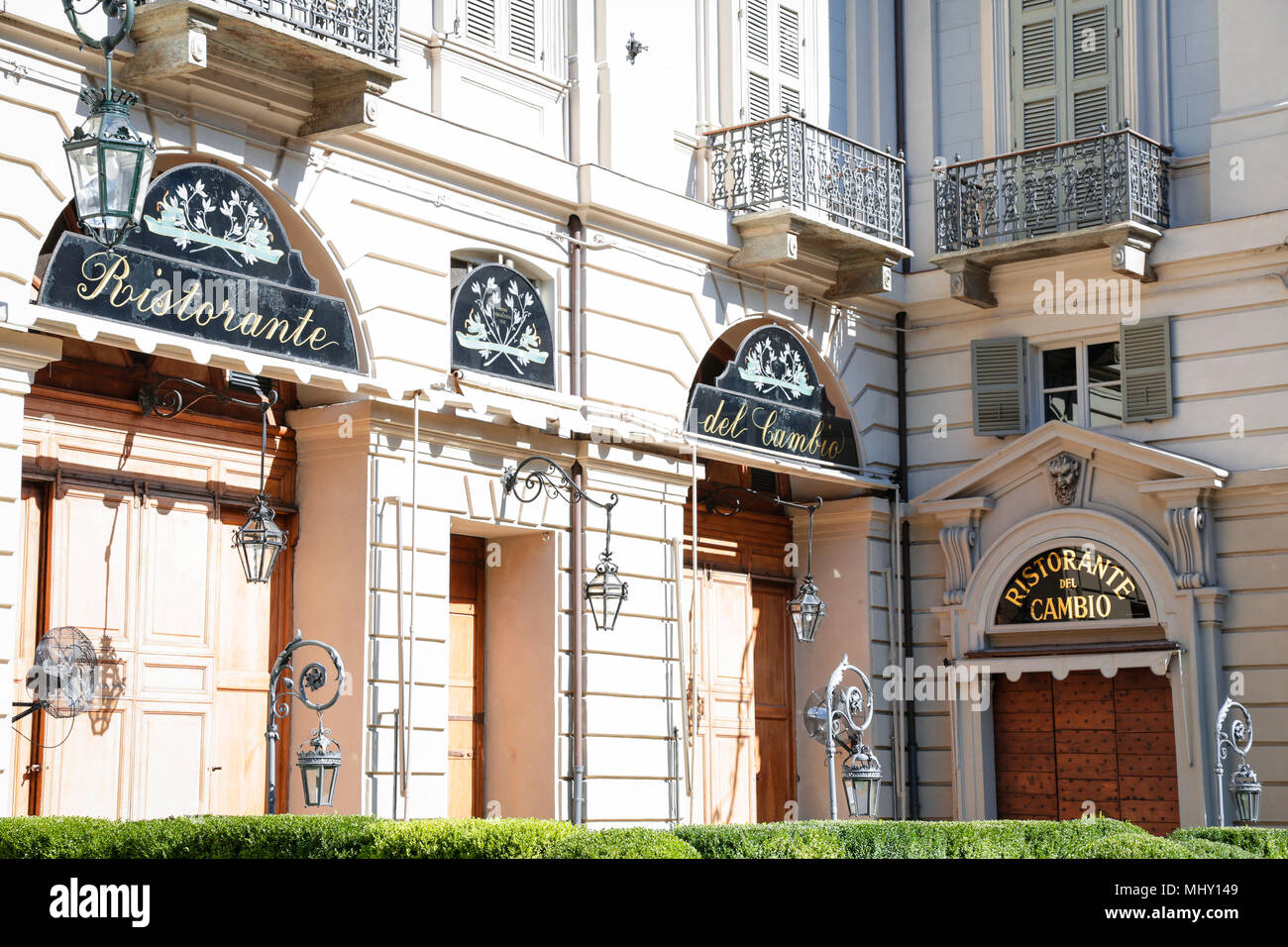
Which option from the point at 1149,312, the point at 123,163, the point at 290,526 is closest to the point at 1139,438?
the point at 1149,312

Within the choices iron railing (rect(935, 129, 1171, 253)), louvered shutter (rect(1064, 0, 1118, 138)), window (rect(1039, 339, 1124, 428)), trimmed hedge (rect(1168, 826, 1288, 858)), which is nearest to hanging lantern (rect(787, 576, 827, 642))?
window (rect(1039, 339, 1124, 428))

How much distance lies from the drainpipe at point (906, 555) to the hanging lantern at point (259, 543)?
27.4 ft

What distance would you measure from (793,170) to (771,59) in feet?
6.62

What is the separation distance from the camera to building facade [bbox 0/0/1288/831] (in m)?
12.5

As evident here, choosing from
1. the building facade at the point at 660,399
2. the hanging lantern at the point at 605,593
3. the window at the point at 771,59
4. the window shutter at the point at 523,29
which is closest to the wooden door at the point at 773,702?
the building facade at the point at 660,399

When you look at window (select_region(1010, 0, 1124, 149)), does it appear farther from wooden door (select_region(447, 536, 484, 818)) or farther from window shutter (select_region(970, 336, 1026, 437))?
wooden door (select_region(447, 536, 484, 818))

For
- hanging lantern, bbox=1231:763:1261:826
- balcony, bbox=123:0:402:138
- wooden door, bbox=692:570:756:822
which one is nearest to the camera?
balcony, bbox=123:0:402:138

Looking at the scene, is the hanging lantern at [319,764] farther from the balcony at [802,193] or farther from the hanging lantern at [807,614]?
the balcony at [802,193]

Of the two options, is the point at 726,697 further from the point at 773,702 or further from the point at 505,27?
the point at 505,27

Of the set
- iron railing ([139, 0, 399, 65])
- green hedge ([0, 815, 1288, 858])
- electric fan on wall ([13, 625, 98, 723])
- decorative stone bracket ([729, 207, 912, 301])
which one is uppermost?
iron railing ([139, 0, 399, 65])

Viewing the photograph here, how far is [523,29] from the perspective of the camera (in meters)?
15.6

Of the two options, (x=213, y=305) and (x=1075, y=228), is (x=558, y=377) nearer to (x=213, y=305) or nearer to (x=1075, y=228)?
(x=213, y=305)

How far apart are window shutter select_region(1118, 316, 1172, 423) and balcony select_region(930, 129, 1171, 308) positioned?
0.56 meters

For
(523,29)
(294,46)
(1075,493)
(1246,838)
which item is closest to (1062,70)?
(1075,493)
